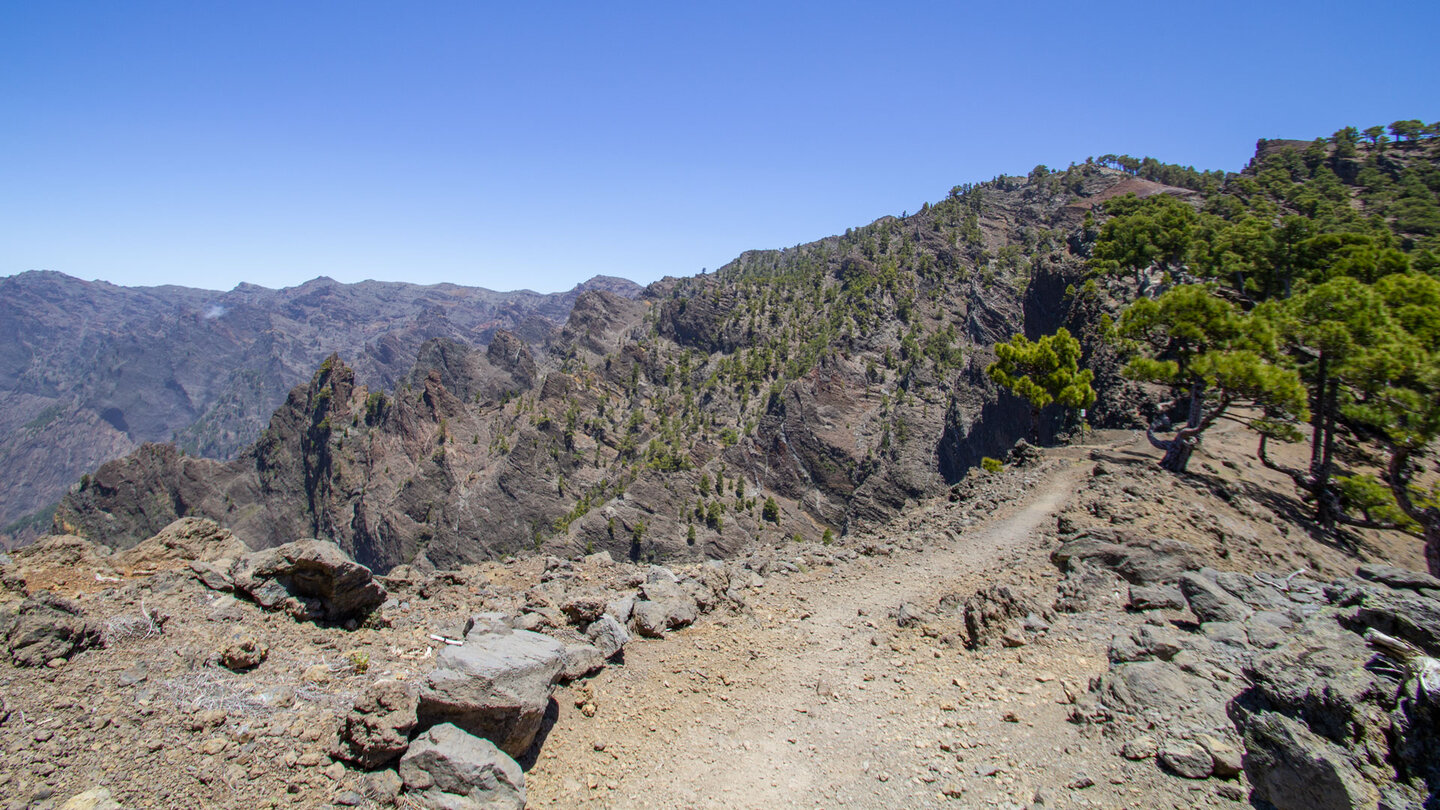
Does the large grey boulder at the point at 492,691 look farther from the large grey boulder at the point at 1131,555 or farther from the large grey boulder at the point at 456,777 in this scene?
the large grey boulder at the point at 1131,555

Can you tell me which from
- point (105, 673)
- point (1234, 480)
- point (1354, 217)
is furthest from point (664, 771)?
point (1354, 217)

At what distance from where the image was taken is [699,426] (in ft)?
346

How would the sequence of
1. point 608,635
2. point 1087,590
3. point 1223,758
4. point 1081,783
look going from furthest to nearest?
1. point 1087,590
2. point 608,635
3. point 1081,783
4. point 1223,758

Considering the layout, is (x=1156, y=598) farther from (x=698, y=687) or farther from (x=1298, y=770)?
(x=698, y=687)

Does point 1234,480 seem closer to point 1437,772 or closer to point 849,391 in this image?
point 1437,772

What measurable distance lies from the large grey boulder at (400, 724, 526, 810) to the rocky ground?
0.03 meters

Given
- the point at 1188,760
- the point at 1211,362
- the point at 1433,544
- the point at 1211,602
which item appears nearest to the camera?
the point at 1188,760

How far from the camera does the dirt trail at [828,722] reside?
23.9 feet

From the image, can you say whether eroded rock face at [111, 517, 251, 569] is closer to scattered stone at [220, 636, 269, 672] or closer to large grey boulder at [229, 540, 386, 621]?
large grey boulder at [229, 540, 386, 621]

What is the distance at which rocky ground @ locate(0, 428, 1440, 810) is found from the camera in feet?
19.4

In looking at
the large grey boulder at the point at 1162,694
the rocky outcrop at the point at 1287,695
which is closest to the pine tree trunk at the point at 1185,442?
the rocky outcrop at the point at 1287,695

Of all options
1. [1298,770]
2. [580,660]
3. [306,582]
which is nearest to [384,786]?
[580,660]

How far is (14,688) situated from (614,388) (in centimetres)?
11917

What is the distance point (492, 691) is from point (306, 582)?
4400 millimetres
